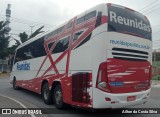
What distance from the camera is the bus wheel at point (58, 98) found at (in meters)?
10.2

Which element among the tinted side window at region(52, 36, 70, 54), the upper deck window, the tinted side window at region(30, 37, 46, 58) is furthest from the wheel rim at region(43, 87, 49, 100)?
the upper deck window

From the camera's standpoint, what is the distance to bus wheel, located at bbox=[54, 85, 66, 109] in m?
10.2

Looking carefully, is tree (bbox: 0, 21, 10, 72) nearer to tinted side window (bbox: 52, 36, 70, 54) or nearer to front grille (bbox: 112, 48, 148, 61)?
tinted side window (bbox: 52, 36, 70, 54)

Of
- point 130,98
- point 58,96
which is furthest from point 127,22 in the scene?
point 58,96

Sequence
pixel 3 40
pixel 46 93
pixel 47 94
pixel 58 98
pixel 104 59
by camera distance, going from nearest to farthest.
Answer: pixel 104 59, pixel 58 98, pixel 47 94, pixel 46 93, pixel 3 40

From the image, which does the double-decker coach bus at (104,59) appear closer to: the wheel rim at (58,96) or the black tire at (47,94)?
the wheel rim at (58,96)

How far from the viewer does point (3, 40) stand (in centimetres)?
4731

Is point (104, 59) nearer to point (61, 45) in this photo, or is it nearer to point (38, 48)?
point (61, 45)

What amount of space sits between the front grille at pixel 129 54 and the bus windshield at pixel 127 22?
585 millimetres

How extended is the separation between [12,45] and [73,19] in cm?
4116

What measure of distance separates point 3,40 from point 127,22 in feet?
136

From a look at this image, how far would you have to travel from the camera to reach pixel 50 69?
1152cm

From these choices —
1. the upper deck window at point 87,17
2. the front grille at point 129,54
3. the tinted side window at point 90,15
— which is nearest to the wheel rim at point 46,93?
the upper deck window at point 87,17

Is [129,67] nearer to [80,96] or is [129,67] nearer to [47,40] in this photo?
[80,96]
